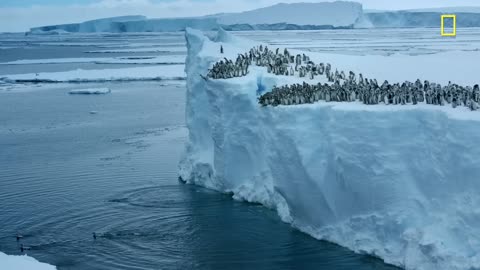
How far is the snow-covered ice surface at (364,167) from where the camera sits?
13.3m

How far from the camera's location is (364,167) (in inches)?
589

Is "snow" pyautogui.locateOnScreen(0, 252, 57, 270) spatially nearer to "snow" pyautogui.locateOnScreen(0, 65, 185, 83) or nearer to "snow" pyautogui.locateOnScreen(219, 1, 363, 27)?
"snow" pyautogui.locateOnScreen(0, 65, 185, 83)

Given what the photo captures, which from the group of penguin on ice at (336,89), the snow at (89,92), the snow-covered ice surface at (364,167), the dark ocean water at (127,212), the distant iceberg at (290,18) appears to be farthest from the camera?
the distant iceberg at (290,18)

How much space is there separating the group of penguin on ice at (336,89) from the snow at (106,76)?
107ft

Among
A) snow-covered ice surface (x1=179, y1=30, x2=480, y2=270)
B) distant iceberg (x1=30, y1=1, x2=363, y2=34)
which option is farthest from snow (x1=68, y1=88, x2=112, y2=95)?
distant iceberg (x1=30, y1=1, x2=363, y2=34)

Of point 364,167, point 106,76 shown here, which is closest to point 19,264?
point 364,167

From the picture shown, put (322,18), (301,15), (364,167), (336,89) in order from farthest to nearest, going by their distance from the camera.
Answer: (301,15), (322,18), (336,89), (364,167)

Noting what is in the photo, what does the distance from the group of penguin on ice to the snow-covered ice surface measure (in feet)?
1.32

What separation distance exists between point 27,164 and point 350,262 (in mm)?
15423

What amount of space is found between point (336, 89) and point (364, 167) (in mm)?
2928

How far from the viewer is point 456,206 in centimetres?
1334

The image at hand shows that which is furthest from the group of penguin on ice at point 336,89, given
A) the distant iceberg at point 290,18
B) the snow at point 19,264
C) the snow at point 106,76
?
the distant iceberg at point 290,18

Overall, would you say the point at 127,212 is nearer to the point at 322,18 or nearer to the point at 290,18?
the point at 322,18

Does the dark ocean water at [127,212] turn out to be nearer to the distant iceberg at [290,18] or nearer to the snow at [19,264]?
the snow at [19,264]
